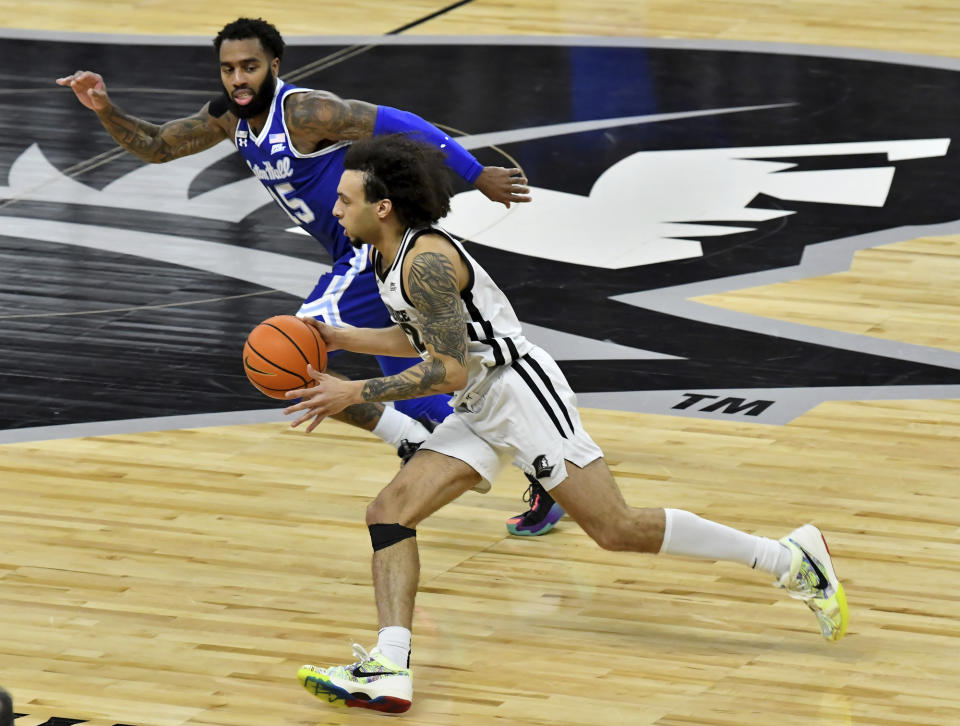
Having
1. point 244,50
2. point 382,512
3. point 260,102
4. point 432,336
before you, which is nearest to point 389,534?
point 382,512

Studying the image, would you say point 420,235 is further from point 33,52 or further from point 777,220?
point 33,52

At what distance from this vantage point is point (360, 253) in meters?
7.09

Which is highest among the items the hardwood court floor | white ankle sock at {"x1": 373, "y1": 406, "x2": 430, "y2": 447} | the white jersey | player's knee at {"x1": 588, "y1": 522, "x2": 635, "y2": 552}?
the white jersey

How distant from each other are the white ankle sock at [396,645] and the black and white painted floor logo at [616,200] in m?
2.94

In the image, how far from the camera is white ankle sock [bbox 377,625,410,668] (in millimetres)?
5508

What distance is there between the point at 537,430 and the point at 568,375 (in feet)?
9.57

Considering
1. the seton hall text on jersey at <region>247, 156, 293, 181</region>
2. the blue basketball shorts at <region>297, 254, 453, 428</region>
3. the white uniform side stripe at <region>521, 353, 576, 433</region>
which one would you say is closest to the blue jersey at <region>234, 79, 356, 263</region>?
the seton hall text on jersey at <region>247, 156, 293, 181</region>

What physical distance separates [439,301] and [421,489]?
2.03ft

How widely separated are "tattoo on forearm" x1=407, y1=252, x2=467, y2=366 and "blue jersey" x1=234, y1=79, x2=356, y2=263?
1.62 metres

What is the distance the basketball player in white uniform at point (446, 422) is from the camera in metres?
5.52

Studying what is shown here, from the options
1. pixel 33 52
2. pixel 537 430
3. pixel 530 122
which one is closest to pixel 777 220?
pixel 530 122

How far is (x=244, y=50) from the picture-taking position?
22.8 ft

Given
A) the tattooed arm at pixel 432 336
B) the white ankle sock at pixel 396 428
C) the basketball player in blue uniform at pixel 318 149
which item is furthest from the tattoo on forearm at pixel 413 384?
the white ankle sock at pixel 396 428

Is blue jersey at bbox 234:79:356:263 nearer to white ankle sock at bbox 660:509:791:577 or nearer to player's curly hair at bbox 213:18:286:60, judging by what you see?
player's curly hair at bbox 213:18:286:60
